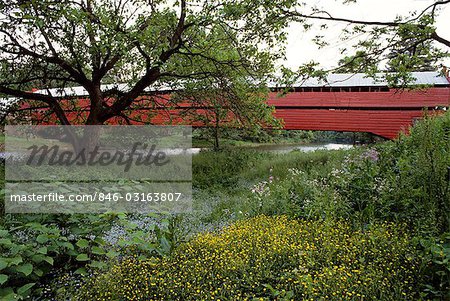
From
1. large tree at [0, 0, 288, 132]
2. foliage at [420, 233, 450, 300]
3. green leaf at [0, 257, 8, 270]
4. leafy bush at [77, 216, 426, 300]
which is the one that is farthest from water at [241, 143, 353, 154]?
green leaf at [0, 257, 8, 270]

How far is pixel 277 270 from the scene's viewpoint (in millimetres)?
2666

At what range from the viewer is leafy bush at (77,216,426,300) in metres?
2.32

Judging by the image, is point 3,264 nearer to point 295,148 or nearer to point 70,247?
point 70,247

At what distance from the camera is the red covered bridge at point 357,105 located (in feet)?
40.1

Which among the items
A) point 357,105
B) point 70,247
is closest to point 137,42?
point 70,247

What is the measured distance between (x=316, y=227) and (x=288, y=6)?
3734 millimetres

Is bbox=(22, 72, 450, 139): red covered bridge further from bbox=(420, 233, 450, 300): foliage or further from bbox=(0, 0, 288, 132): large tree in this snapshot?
bbox=(420, 233, 450, 300): foliage

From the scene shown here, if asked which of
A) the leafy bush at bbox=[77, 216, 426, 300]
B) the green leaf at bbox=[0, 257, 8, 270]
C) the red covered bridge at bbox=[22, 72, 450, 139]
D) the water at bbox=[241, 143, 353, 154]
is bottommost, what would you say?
the water at bbox=[241, 143, 353, 154]

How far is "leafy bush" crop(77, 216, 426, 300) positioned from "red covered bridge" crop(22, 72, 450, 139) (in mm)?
9215

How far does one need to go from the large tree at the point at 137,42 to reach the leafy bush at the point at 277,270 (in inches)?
153

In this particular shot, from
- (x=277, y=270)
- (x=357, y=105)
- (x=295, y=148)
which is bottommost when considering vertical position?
(x=295, y=148)

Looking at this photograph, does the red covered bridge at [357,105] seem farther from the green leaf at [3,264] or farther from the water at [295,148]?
the green leaf at [3,264]

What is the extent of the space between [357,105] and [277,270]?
38.9ft

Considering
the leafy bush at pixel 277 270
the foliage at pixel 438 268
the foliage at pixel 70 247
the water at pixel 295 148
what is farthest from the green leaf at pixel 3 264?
the water at pixel 295 148
